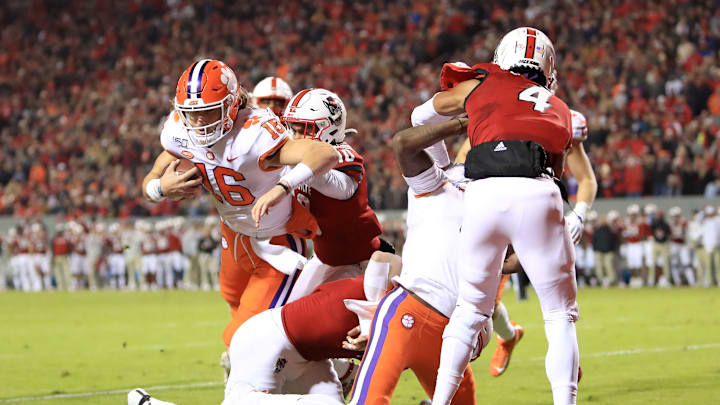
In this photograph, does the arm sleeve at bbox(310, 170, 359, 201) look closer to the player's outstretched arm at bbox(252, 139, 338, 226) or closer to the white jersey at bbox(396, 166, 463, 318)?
the player's outstretched arm at bbox(252, 139, 338, 226)

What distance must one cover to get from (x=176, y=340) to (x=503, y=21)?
1644 cm

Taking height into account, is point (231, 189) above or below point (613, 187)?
above

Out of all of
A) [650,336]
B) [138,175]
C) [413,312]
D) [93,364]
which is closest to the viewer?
[413,312]

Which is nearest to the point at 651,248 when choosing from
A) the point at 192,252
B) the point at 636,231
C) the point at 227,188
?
the point at 636,231

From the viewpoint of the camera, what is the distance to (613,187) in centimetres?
1989

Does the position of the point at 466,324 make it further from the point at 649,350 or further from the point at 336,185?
the point at 649,350

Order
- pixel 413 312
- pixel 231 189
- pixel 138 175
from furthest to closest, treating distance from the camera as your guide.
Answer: pixel 138 175
pixel 231 189
pixel 413 312

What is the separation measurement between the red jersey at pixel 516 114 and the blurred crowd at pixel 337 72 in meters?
15.4

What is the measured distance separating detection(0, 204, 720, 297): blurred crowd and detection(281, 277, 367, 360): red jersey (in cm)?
1502

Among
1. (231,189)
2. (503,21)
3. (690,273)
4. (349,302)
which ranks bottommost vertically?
(690,273)

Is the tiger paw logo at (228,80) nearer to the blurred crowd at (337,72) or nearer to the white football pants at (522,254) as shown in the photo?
the white football pants at (522,254)

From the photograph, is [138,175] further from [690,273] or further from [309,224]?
[309,224]

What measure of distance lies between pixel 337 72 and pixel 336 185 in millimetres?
22007

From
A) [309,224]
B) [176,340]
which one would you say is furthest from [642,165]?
[309,224]
